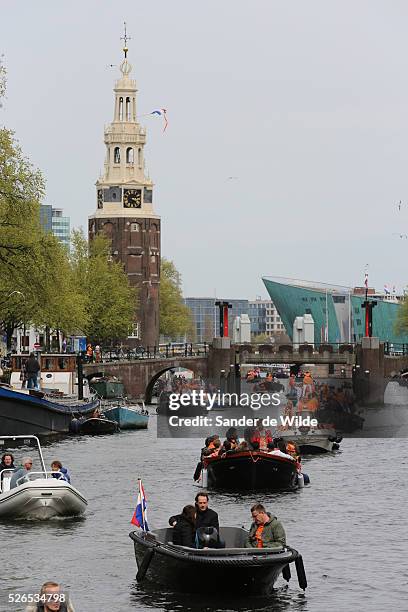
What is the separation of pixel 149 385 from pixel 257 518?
9992 cm

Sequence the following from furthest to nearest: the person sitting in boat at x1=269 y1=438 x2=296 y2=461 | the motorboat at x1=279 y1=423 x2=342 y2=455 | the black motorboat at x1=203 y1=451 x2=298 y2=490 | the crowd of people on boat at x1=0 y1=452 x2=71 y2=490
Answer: the motorboat at x1=279 y1=423 x2=342 y2=455 → the person sitting in boat at x1=269 y1=438 x2=296 y2=461 → the black motorboat at x1=203 y1=451 x2=298 y2=490 → the crowd of people on boat at x1=0 y1=452 x2=71 y2=490

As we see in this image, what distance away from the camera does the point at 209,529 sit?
3478 cm

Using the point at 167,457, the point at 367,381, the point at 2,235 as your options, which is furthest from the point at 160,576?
the point at 367,381

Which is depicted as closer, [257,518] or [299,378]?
[257,518]

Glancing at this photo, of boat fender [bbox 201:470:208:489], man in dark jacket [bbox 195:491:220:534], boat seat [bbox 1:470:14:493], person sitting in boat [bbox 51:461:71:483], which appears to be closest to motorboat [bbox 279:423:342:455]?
boat fender [bbox 201:470:208:489]

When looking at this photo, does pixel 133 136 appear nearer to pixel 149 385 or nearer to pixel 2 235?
pixel 149 385

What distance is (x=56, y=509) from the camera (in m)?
46.5

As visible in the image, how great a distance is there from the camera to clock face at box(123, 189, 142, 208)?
193 meters

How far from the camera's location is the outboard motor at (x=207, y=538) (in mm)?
34719

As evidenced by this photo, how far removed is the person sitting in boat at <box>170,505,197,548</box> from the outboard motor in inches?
5.7

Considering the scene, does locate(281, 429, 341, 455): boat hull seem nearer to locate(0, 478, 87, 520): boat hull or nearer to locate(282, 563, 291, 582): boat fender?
locate(0, 478, 87, 520): boat hull

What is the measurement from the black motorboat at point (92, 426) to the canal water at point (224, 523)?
39.3 ft

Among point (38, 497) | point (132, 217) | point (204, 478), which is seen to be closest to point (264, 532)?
point (38, 497)

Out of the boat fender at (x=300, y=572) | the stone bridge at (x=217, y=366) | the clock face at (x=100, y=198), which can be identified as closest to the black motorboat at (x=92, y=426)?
the stone bridge at (x=217, y=366)
